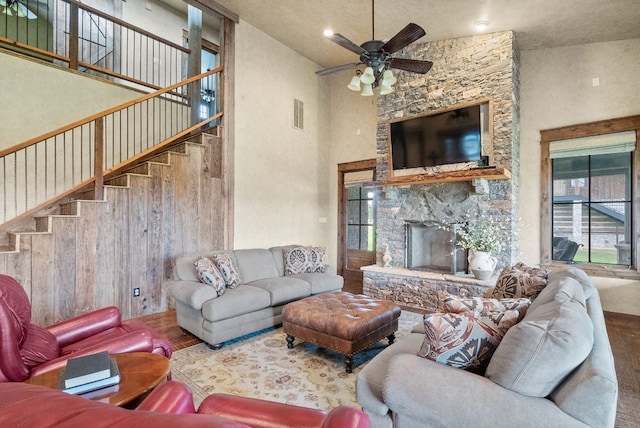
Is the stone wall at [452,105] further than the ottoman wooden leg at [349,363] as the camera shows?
Yes

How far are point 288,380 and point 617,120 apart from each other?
5.15m

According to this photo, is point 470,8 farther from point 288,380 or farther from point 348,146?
point 288,380

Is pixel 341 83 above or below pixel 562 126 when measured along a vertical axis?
above

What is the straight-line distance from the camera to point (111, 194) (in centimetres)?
391

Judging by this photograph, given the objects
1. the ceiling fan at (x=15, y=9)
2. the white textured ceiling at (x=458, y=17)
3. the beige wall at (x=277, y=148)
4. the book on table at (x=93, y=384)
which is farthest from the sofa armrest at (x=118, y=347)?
the ceiling fan at (x=15, y=9)

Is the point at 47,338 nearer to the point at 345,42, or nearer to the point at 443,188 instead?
the point at 345,42

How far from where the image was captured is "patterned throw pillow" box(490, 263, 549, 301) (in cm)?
244

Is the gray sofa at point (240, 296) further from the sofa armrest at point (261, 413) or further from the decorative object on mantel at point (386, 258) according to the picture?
the sofa armrest at point (261, 413)

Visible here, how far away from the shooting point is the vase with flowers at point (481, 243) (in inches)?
172

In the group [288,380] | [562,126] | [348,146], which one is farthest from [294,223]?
[562,126]

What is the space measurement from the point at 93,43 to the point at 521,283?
715cm

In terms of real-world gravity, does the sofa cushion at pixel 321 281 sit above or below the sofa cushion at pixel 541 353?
below

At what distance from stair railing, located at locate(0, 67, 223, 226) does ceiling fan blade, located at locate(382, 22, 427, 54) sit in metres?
2.85

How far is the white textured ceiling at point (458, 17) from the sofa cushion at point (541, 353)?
4.08 metres
